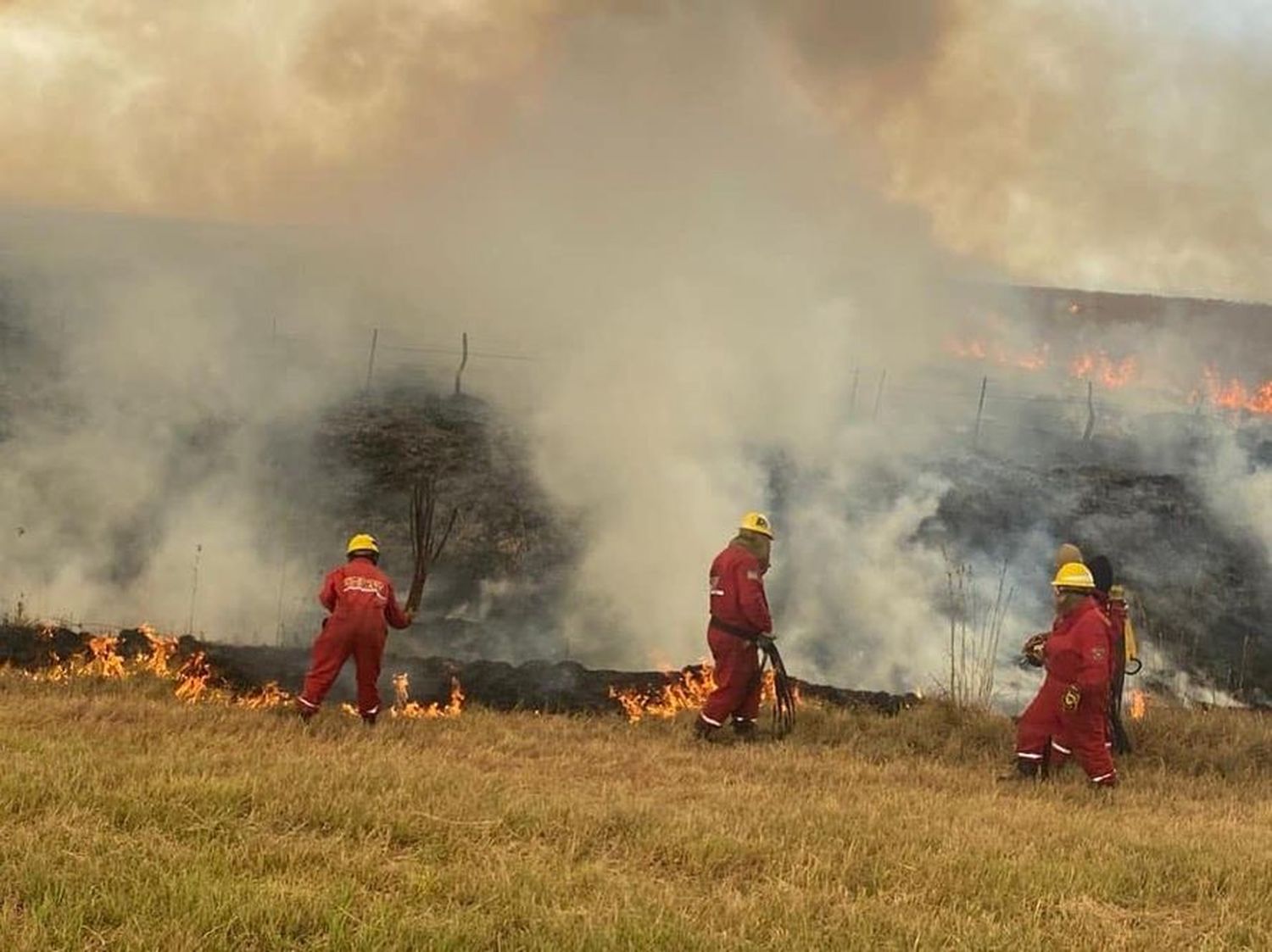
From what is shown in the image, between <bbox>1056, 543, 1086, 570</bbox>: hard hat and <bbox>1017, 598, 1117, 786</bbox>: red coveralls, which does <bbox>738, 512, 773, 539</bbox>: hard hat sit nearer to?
<bbox>1056, 543, 1086, 570</bbox>: hard hat

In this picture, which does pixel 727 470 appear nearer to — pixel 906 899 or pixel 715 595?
pixel 715 595

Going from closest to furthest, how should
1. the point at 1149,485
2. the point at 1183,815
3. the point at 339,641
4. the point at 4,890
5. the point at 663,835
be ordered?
1. the point at 4,890
2. the point at 663,835
3. the point at 1183,815
4. the point at 339,641
5. the point at 1149,485

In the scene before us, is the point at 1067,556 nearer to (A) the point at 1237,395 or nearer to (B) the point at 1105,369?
(A) the point at 1237,395

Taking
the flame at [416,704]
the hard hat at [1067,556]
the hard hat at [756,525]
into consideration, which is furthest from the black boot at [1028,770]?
the flame at [416,704]

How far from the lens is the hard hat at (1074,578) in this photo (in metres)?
7.76

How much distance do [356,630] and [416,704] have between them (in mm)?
2356

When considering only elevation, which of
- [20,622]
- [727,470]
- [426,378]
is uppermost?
[426,378]

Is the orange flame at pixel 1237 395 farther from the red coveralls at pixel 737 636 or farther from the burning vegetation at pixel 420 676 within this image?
the red coveralls at pixel 737 636

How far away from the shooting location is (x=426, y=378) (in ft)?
112

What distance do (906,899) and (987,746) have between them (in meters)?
5.39

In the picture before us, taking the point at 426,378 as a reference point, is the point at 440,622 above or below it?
below

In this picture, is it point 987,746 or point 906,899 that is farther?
point 987,746

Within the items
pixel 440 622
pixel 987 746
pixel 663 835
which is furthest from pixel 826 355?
pixel 663 835

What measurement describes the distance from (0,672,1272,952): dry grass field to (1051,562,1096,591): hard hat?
4.76 ft
